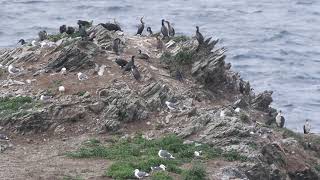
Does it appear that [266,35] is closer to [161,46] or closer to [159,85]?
[161,46]

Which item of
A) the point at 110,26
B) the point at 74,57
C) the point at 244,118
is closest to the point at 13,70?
the point at 74,57

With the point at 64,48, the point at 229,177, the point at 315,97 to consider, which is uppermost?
the point at 64,48

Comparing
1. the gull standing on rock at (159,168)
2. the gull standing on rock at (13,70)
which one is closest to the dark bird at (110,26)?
the gull standing on rock at (13,70)

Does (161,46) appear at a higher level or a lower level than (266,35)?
higher

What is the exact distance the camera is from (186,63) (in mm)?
35688

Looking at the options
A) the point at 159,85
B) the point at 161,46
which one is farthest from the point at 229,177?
the point at 161,46

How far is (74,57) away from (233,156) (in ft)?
29.6

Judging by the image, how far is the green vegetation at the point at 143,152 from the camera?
26.0 m

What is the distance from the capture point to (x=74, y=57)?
3331 centimetres

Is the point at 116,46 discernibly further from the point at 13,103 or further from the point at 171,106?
the point at 13,103

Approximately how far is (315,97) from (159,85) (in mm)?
20232

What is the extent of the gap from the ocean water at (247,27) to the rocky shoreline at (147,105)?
10820mm

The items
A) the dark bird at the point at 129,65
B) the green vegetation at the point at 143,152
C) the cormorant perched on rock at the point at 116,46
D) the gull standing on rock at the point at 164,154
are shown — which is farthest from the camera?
the cormorant perched on rock at the point at 116,46

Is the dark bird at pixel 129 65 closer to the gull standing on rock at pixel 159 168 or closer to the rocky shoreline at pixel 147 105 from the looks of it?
the rocky shoreline at pixel 147 105
